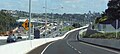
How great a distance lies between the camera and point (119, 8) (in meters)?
116

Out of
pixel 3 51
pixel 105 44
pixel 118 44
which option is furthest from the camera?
pixel 105 44

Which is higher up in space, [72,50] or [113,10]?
[113,10]

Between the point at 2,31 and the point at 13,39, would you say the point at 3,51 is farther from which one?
the point at 2,31

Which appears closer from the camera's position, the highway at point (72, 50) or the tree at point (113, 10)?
the highway at point (72, 50)

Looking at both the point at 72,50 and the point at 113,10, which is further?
the point at 113,10

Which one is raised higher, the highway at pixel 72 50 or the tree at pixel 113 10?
the tree at pixel 113 10

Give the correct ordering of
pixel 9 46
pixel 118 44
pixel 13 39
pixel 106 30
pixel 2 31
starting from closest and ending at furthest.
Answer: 1. pixel 9 46
2. pixel 118 44
3. pixel 13 39
4. pixel 106 30
5. pixel 2 31

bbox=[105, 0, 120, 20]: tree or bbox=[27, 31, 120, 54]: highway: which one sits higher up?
bbox=[105, 0, 120, 20]: tree

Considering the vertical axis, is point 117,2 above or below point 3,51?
above

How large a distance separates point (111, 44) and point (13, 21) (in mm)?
110921

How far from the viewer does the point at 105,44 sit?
1902 inches

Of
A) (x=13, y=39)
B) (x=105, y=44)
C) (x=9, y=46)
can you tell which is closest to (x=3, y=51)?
(x=9, y=46)

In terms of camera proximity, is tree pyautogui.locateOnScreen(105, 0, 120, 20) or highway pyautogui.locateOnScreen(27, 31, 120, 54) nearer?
highway pyautogui.locateOnScreen(27, 31, 120, 54)

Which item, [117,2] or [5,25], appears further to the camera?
[5,25]
